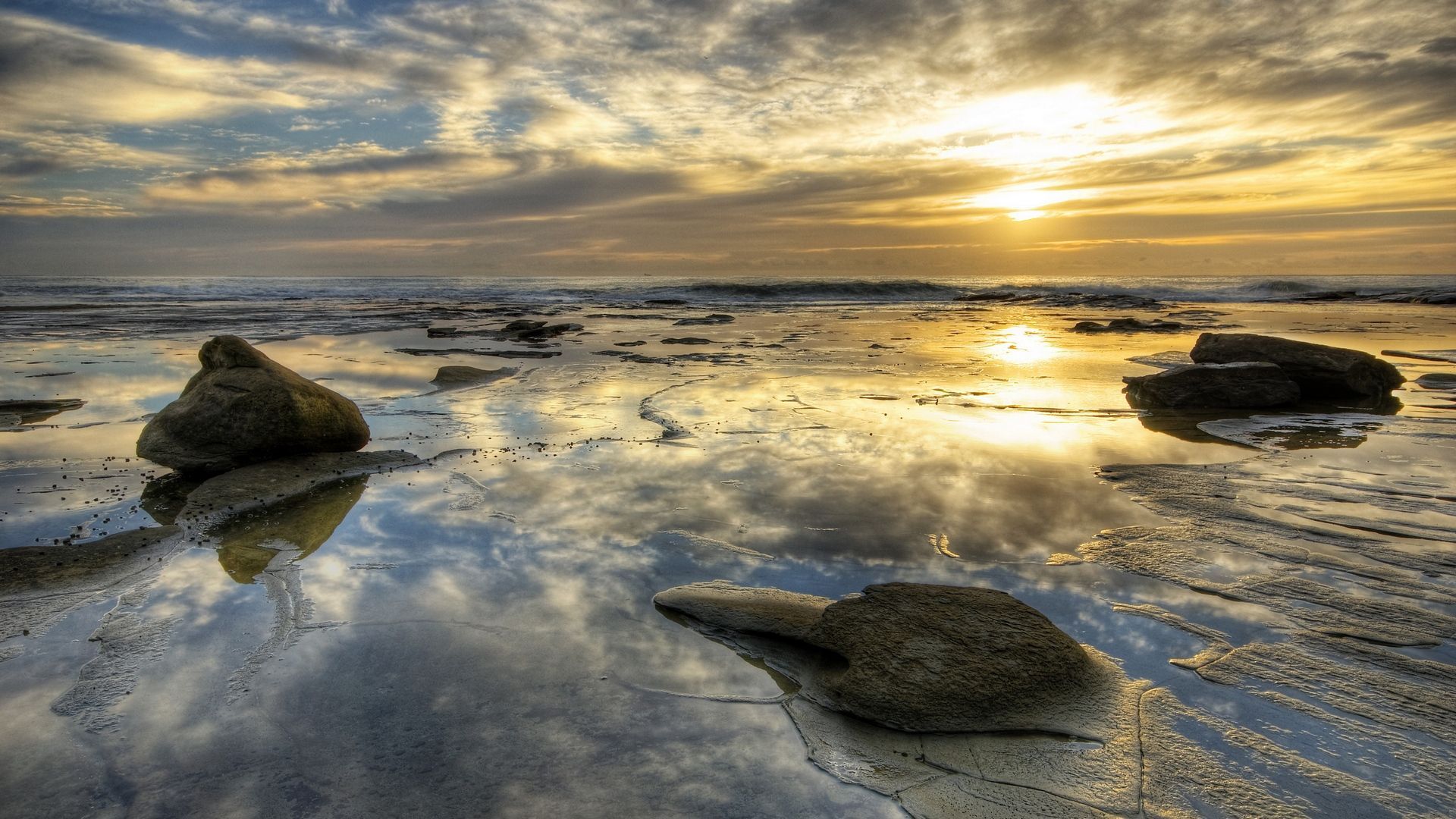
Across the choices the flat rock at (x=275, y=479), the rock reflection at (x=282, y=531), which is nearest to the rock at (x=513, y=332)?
the flat rock at (x=275, y=479)

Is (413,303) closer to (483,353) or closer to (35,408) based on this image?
(483,353)

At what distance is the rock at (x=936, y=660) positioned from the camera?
3.34m

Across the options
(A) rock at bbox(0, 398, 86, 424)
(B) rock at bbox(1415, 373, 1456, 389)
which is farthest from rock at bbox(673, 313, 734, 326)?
(B) rock at bbox(1415, 373, 1456, 389)

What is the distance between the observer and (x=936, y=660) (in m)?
3.53

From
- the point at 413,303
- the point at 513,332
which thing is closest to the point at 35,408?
the point at 513,332

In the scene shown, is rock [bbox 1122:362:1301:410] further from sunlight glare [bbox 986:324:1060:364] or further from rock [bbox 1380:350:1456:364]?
rock [bbox 1380:350:1456:364]

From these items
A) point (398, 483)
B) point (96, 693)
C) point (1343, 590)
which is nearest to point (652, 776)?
point (96, 693)

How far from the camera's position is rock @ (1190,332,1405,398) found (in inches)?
451

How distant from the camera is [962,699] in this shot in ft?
11.0

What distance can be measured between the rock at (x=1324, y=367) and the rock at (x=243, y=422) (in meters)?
13.4

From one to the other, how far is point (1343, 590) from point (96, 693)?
6.85 m

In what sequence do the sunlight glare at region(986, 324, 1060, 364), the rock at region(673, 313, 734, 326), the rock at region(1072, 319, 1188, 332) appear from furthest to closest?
the rock at region(673, 313, 734, 326), the rock at region(1072, 319, 1188, 332), the sunlight glare at region(986, 324, 1060, 364)

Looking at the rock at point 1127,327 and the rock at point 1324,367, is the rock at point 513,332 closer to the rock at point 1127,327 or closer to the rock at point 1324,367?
the rock at point 1324,367

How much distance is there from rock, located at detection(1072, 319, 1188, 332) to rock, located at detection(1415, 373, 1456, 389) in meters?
13.2
